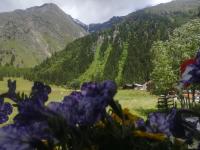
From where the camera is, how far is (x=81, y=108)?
1857mm

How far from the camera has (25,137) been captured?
5.83ft

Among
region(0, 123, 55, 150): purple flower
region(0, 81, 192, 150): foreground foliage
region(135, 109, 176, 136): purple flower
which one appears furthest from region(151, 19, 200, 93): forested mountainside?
region(0, 123, 55, 150): purple flower

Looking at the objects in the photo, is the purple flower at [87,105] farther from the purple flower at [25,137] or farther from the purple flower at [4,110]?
the purple flower at [4,110]

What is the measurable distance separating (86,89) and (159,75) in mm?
47925

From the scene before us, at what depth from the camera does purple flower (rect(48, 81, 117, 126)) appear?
6.02 ft

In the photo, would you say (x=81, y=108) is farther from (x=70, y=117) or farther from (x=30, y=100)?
(x=30, y=100)

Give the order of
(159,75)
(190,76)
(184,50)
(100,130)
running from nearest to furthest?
→ (100,130), (190,76), (184,50), (159,75)

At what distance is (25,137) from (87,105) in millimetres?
256

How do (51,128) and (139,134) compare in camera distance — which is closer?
(51,128)

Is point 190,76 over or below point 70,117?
over

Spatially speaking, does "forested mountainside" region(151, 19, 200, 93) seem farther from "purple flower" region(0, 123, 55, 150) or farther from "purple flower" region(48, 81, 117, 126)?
"purple flower" region(0, 123, 55, 150)

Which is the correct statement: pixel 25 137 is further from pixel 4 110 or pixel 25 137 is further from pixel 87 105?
pixel 4 110

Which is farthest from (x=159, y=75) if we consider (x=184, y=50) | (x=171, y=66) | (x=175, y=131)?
(x=175, y=131)

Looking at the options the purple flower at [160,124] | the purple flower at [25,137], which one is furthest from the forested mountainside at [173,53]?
the purple flower at [25,137]
